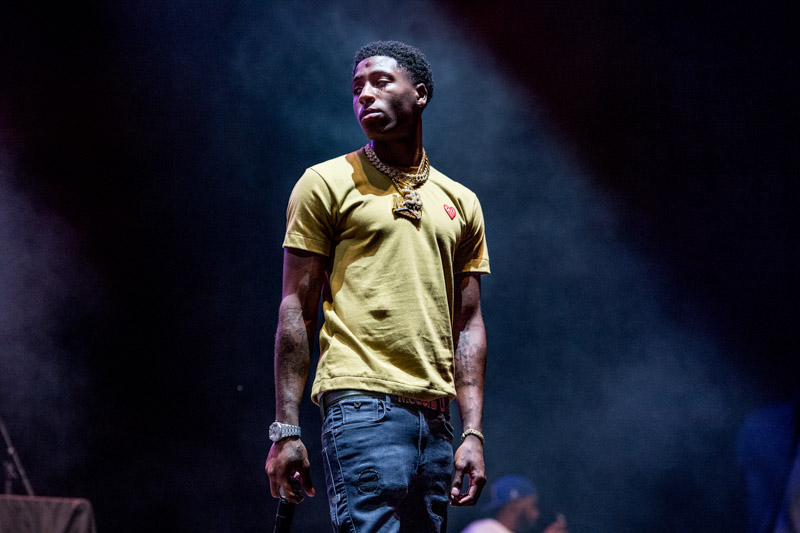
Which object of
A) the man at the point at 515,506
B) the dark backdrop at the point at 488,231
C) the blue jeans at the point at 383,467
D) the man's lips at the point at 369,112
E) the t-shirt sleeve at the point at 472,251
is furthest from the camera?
the man at the point at 515,506

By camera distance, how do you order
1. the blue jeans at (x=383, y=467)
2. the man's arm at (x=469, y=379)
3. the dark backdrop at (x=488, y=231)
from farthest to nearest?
the dark backdrop at (x=488, y=231) < the man's arm at (x=469, y=379) < the blue jeans at (x=383, y=467)

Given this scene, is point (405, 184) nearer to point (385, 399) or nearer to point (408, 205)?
point (408, 205)

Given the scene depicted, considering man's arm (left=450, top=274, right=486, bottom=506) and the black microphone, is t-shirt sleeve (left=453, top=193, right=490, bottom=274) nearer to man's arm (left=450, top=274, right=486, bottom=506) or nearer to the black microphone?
man's arm (left=450, top=274, right=486, bottom=506)

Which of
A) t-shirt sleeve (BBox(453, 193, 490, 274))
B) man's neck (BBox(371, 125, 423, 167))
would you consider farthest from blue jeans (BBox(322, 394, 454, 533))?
man's neck (BBox(371, 125, 423, 167))

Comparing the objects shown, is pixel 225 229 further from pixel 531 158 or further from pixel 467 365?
pixel 467 365

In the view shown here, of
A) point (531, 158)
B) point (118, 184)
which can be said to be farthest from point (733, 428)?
point (118, 184)

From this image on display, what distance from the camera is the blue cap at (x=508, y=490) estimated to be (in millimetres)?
4391

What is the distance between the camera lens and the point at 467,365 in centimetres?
185

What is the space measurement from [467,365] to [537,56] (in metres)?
2.97

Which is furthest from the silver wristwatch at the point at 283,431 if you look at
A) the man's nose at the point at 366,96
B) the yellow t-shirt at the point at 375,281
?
the man's nose at the point at 366,96

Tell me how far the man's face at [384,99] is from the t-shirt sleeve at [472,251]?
0.30m

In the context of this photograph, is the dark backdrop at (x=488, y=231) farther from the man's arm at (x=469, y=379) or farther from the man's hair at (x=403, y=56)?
the man's arm at (x=469, y=379)

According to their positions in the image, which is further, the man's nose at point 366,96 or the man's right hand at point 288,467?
the man's nose at point 366,96

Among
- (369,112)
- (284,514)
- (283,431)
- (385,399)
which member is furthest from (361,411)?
(369,112)
